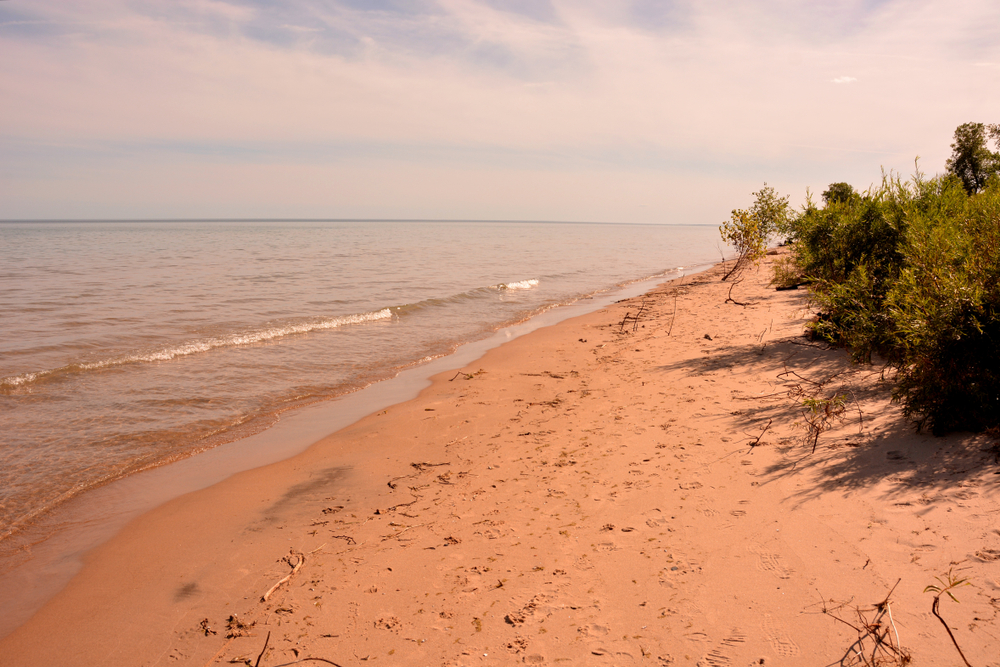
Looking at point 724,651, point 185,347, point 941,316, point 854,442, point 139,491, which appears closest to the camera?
point 724,651

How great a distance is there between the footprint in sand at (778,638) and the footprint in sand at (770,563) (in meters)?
0.46

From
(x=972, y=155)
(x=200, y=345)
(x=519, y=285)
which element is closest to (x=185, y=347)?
(x=200, y=345)

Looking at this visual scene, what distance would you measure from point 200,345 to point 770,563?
13302 millimetres

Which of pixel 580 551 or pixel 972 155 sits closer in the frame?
pixel 580 551

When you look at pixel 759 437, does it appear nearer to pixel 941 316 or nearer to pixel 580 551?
pixel 941 316

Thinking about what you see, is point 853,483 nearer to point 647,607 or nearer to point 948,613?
point 948,613

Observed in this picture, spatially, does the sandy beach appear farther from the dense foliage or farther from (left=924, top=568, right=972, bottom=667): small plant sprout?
the dense foliage

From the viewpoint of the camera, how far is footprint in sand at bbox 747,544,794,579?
374 centimetres

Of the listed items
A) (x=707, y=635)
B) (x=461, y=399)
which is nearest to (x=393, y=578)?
(x=707, y=635)

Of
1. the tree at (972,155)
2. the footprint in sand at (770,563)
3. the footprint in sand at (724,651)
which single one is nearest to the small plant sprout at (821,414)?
the footprint in sand at (770,563)

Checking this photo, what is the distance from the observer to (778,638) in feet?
10.5

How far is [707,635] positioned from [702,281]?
2386 cm

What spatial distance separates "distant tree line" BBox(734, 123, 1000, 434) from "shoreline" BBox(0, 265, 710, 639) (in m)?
7.13

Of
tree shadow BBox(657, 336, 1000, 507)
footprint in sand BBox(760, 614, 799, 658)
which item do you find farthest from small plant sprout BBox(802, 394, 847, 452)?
footprint in sand BBox(760, 614, 799, 658)
